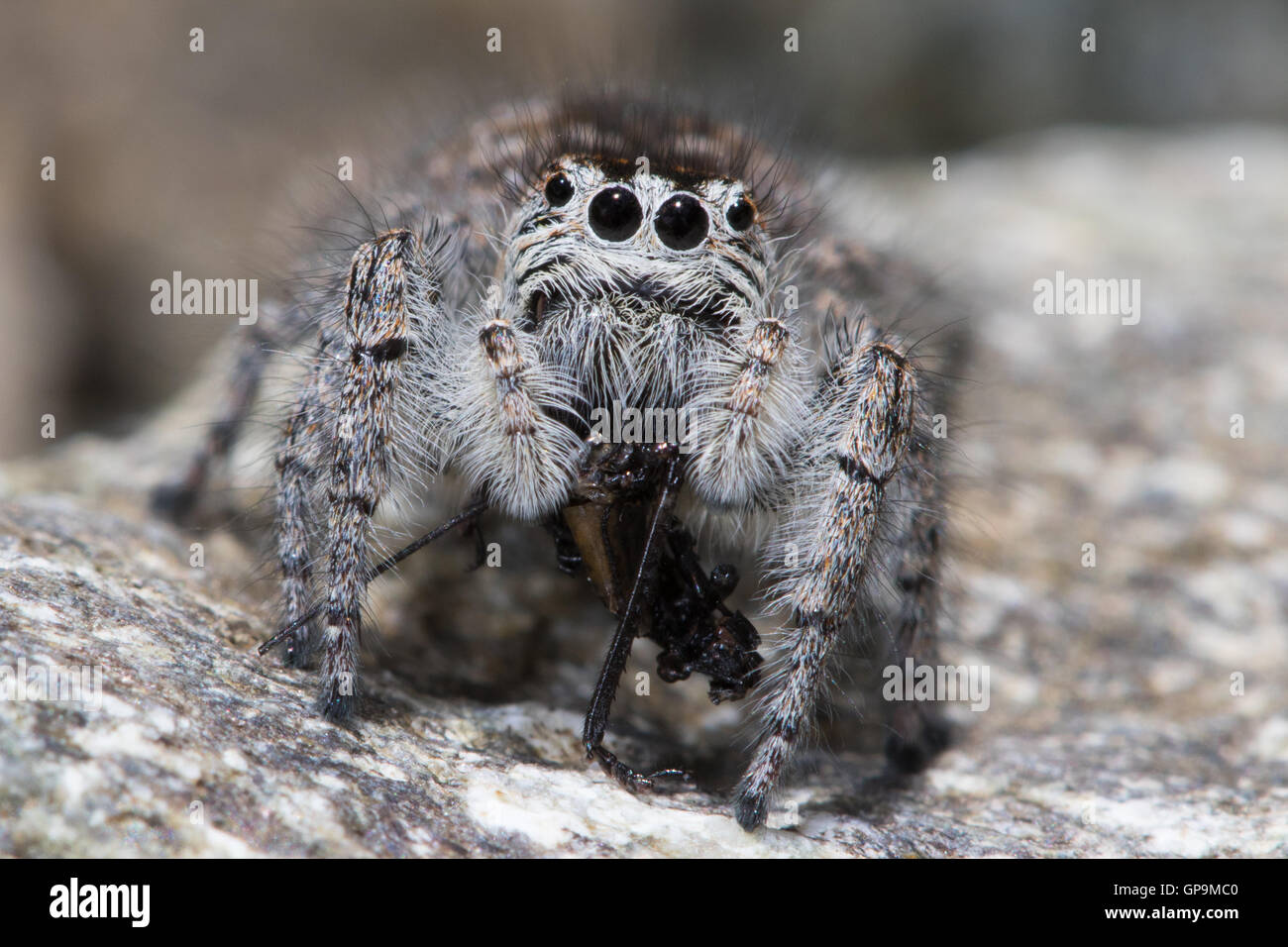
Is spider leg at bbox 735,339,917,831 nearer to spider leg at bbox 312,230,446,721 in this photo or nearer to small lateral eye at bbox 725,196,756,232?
small lateral eye at bbox 725,196,756,232

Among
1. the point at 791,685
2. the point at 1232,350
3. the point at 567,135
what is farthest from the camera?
the point at 1232,350

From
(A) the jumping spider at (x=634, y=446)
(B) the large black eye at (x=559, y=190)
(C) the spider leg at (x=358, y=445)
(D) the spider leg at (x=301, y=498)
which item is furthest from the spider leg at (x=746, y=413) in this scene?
(D) the spider leg at (x=301, y=498)

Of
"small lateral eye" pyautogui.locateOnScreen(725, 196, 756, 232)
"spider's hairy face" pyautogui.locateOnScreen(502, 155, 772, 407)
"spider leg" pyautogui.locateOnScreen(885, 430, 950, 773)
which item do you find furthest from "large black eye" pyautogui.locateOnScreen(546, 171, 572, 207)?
"spider leg" pyautogui.locateOnScreen(885, 430, 950, 773)

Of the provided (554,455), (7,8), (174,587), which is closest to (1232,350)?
(554,455)

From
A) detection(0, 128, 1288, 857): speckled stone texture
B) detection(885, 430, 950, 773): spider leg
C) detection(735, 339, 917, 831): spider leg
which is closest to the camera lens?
detection(0, 128, 1288, 857): speckled stone texture

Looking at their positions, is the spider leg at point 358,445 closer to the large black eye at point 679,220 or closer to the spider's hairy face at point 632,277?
the spider's hairy face at point 632,277

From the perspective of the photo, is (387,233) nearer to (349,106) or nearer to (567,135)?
(567,135)
